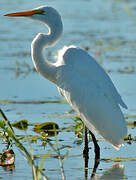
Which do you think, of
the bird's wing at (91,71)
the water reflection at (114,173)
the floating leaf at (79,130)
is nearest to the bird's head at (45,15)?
the bird's wing at (91,71)

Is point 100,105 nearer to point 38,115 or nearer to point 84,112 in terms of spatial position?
point 84,112

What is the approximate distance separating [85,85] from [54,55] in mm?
5578

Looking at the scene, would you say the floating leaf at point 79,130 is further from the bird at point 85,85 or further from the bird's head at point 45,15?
the bird's head at point 45,15

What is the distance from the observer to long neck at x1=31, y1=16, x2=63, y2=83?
6027 millimetres

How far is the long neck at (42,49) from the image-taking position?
603 cm

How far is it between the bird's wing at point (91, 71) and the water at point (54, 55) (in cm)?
65

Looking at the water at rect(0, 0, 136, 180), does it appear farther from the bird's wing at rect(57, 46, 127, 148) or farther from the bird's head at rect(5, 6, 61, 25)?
the bird's head at rect(5, 6, 61, 25)

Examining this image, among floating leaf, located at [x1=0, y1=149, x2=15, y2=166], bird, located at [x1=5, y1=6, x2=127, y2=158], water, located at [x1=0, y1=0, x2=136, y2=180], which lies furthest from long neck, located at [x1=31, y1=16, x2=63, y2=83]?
floating leaf, located at [x1=0, y1=149, x2=15, y2=166]

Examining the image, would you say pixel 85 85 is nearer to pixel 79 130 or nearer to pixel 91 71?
pixel 91 71

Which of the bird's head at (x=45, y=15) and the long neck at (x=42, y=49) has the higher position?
the bird's head at (x=45, y=15)

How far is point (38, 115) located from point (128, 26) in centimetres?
750

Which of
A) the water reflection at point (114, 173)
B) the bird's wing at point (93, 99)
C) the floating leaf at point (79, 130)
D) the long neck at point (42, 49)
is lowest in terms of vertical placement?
the water reflection at point (114, 173)

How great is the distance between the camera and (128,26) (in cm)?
1445

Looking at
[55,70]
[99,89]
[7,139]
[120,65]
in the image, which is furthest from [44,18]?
[120,65]
